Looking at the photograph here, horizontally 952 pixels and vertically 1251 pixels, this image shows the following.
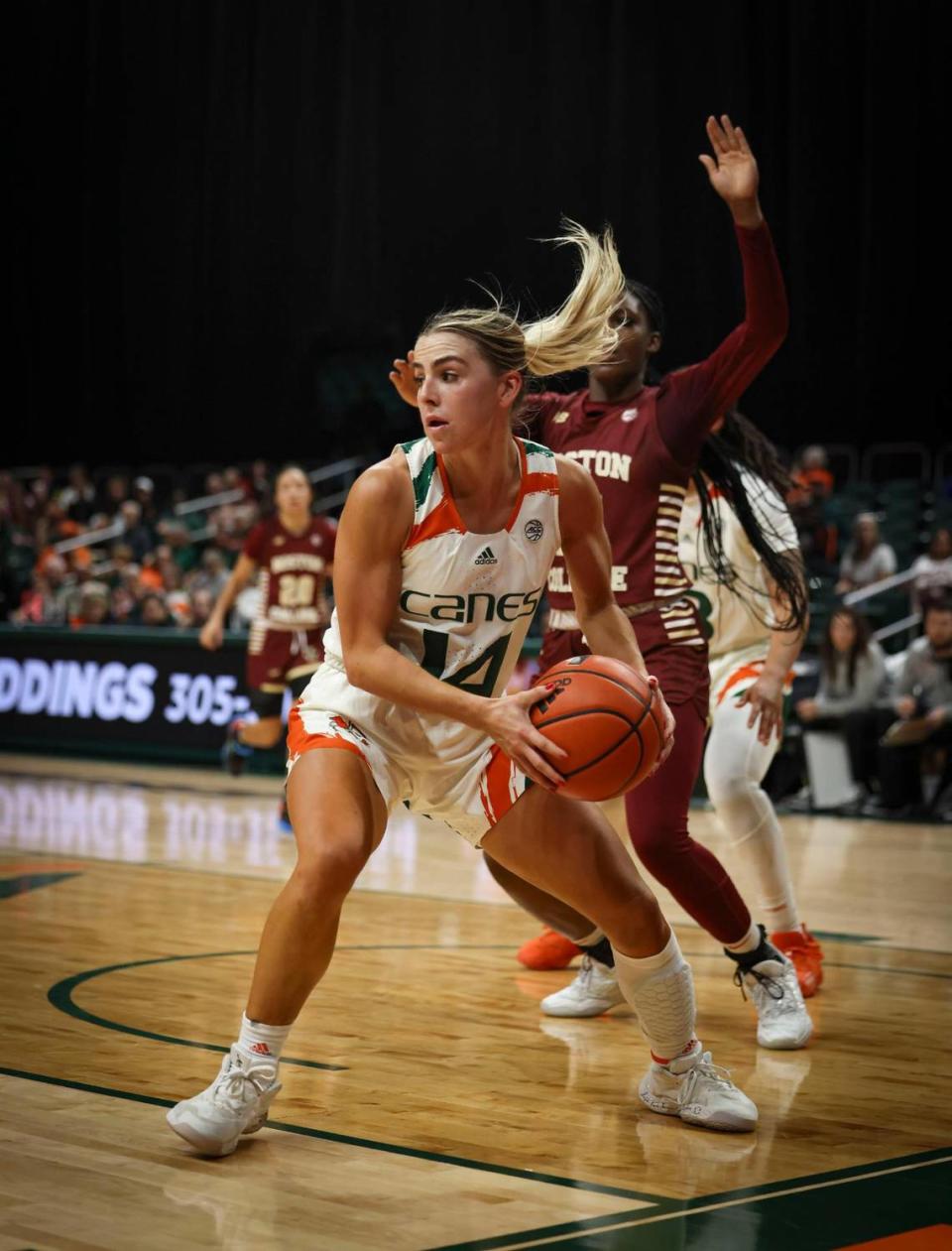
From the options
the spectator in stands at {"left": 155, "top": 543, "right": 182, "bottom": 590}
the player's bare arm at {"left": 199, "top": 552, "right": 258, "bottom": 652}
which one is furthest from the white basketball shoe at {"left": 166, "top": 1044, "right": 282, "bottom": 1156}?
the spectator in stands at {"left": 155, "top": 543, "right": 182, "bottom": 590}

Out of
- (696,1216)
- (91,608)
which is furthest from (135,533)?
(696,1216)

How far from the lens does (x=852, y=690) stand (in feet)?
35.6

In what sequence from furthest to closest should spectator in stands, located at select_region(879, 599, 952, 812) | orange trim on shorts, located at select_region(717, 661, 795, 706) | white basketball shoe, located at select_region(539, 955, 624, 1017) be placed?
spectator in stands, located at select_region(879, 599, 952, 812), orange trim on shorts, located at select_region(717, 661, 795, 706), white basketball shoe, located at select_region(539, 955, 624, 1017)

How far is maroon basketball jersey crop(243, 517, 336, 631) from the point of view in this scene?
9945 millimetres

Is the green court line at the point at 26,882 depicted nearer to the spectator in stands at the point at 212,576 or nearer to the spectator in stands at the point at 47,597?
the spectator in stands at the point at 212,576

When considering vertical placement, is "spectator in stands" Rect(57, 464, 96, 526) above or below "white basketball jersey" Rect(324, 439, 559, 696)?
below

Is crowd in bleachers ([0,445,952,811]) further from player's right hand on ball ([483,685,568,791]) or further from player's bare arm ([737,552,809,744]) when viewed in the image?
player's right hand on ball ([483,685,568,791])

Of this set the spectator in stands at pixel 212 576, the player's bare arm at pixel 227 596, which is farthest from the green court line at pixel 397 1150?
the spectator in stands at pixel 212 576

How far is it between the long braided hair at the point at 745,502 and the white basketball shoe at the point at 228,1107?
7.72ft

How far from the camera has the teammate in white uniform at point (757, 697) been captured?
510 centimetres

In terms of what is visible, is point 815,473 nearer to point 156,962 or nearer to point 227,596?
point 227,596

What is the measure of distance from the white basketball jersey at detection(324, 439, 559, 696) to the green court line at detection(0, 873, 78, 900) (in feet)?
12.4

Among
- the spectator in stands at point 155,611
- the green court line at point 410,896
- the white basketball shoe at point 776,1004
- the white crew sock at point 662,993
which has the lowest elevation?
the green court line at point 410,896

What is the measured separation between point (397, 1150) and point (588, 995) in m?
1.65
